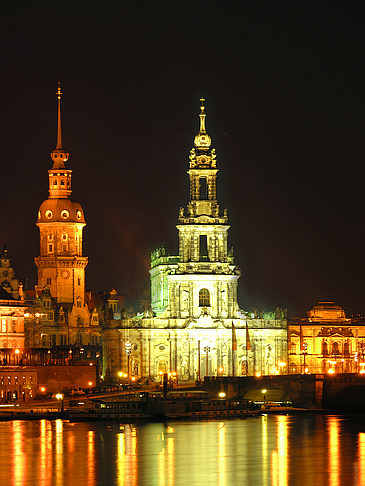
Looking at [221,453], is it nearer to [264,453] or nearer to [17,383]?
[264,453]

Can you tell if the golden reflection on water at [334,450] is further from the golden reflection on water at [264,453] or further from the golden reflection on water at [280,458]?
the golden reflection on water at [264,453]

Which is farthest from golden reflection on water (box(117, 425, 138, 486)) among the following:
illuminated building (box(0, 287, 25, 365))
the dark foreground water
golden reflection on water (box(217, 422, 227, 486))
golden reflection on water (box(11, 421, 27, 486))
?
illuminated building (box(0, 287, 25, 365))

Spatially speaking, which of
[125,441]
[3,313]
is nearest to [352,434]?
[125,441]

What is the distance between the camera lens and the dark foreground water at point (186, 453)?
125875 millimetres

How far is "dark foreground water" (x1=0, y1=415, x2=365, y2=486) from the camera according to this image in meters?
126

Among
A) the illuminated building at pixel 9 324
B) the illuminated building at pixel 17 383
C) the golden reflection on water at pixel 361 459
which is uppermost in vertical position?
the illuminated building at pixel 9 324

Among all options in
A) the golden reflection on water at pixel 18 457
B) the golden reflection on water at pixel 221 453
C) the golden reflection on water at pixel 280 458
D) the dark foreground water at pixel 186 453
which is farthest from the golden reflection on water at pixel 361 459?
the golden reflection on water at pixel 18 457

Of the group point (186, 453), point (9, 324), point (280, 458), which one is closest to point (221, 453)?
point (186, 453)

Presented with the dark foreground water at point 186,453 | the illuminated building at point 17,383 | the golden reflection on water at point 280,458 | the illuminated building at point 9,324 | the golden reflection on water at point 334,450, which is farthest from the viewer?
the illuminated building at point 9,324

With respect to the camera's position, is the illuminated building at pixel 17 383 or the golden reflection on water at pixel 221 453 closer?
the golden reflection on water at pixel 221 453

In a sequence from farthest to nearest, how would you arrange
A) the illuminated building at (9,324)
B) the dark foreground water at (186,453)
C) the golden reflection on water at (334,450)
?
1. the illuminated building at (9,324)
2. the golden reflection on water at (334,450)
3. the dark foreground water at (186,453)

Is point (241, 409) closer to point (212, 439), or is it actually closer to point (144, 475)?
point (212, 439)

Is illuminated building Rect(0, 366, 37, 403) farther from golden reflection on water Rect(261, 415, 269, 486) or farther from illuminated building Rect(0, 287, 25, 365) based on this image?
golden reflection on water Rect(261, 415, 269, 486)

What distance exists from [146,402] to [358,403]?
23.9 metres
